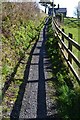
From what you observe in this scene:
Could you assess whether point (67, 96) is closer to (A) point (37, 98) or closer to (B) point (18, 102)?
(A) point (37, 98)

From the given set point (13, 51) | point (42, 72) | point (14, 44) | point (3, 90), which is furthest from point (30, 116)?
point (14, 44)

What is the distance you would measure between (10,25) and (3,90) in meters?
5.57

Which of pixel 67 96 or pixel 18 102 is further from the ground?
pixel 67 96

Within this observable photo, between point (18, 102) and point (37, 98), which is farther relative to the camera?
point (37, 98)

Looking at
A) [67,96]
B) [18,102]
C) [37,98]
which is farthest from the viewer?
[37,98]

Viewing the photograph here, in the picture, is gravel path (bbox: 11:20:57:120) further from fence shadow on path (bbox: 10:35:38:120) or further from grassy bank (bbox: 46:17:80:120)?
grassy bank (bbox: 46:17:80:120)

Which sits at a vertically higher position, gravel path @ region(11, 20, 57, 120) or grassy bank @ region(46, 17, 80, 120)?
grassy bank @ region(46, 17, 80, 120)

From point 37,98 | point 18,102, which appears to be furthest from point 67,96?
point 18,102

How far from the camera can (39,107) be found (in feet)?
20.0

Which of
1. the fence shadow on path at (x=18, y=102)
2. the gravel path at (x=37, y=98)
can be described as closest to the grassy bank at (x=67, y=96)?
the gravel path at (x=37, y=98)

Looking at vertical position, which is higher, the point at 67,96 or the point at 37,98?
the point at 67,96

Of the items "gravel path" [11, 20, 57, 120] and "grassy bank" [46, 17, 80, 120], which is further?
"gravel path" [11, 20, 57, 120]

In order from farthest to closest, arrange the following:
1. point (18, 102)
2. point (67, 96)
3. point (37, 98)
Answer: point (37, 98) < point (18, 102) < point (67, 96)

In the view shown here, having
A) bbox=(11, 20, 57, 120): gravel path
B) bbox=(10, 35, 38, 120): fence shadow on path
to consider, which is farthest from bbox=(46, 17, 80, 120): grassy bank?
bbox=(10, 35, 38, 120): fence shadow on path
